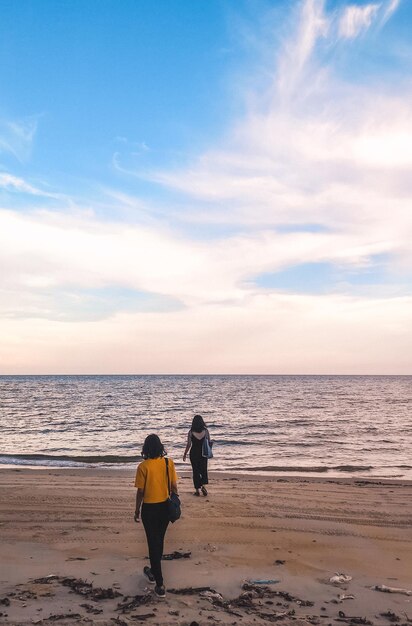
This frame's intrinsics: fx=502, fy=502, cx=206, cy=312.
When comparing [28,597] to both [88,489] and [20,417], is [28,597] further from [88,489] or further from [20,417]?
[20,417]

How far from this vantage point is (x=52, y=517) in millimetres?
9781

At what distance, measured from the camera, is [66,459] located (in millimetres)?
19906

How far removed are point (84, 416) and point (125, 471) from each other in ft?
79.8

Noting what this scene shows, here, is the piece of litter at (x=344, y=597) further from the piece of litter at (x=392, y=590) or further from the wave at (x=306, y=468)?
the wave at (x=306, y=468)

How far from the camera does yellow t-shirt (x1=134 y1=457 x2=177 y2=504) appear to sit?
20.0 feet

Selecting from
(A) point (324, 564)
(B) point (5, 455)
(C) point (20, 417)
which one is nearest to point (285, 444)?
(B) point (5, 455)

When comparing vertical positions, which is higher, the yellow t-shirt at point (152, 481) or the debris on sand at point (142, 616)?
the yellow t-shirt at point (152, 481)

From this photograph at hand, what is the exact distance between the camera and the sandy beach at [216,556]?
5.48 metres

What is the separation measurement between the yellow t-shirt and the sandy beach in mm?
1078

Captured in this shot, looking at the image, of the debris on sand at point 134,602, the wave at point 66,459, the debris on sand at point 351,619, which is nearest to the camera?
the debris on sand at point 351,619

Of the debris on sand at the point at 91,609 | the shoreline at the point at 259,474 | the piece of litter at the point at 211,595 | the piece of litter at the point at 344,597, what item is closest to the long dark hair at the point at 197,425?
the shoreline at the point at 259,474

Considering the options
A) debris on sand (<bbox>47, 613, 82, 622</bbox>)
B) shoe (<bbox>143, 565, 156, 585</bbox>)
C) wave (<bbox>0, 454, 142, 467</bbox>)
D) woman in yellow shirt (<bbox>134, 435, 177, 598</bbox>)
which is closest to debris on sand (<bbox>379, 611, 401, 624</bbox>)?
woman in yellow shirt (<bbox>134, 435, 177, 598</bbox>)

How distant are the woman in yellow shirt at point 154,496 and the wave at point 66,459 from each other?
13210mm

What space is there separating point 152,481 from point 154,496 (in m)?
0.19
